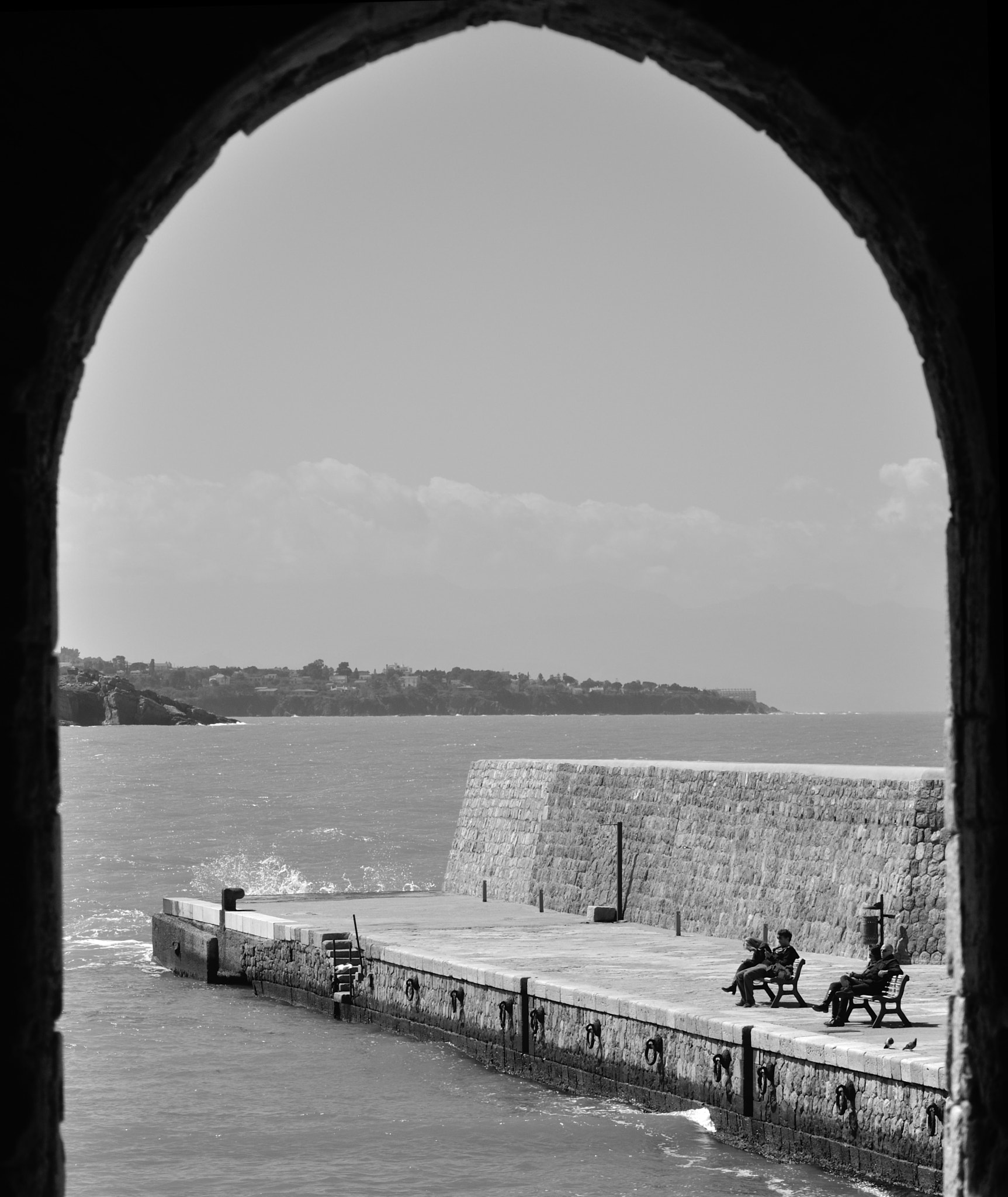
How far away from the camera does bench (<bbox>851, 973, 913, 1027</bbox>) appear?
606 inches

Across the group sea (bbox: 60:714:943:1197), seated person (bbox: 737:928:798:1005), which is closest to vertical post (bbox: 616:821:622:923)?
sea (bbox: 60:714:943:1197)

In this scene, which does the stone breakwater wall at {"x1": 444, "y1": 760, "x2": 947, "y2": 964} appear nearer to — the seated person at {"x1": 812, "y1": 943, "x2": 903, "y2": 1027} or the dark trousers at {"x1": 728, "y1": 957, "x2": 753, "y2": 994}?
the dark trousers at {"x1": 728, "y1": 957, "x2": 753, "y2": 994}

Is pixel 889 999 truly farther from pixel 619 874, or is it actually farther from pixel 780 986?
pixel 619 874

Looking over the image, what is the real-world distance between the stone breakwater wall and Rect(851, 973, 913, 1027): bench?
156 inches

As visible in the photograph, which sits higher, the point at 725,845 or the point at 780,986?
the point at 725,845

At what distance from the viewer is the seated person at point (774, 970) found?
55.5 feet

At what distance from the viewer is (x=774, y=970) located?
16.9 m

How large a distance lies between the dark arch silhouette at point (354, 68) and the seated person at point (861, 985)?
12019 mm

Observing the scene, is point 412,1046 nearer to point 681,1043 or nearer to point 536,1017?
point 536,1017

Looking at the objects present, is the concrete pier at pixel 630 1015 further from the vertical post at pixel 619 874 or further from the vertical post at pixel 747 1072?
the vertical post at pixel 619 874

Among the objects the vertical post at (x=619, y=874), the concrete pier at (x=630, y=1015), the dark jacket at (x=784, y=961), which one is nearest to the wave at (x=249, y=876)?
the concrete pier at (x=630, y=1015)

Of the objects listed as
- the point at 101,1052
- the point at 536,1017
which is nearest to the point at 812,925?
the point at 536,1017

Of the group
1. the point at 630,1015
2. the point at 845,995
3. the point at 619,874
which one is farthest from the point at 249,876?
the point at 845,995

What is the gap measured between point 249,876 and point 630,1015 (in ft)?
133
